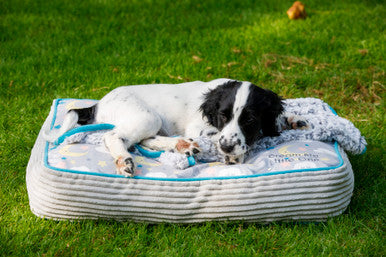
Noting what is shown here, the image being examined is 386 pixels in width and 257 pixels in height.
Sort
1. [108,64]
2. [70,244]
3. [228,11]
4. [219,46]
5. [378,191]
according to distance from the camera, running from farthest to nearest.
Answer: [228,11]
[219,46]
[108,64]
[378,191]
[70,244]

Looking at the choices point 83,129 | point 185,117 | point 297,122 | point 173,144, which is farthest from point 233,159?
point 83,129

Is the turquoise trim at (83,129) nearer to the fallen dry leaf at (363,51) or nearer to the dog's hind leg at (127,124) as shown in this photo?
the dog's hind leg at (127,124)

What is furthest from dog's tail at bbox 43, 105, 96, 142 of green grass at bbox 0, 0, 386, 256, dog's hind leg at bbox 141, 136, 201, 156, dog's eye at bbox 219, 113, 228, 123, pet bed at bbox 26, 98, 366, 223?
dog's eye at bbox 219, 113, 228, 123

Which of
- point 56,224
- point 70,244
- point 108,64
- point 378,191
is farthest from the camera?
point 108,64

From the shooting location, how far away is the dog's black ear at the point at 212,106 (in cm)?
356

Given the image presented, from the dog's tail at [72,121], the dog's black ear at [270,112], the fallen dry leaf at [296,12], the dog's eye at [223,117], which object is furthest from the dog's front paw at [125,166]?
the fallen dry leaf at [296,12]

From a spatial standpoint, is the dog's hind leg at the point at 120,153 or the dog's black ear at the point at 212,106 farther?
the dog's black ear at the point at 212,106

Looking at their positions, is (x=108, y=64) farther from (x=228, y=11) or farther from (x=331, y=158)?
(x=331, y=158)

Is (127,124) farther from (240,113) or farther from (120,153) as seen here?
(240,113)

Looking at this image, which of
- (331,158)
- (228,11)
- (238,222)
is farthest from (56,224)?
(228,11)

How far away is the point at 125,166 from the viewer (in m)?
2.98

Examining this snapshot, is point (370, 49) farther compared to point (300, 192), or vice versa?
point (370, 49)

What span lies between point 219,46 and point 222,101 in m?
2.98

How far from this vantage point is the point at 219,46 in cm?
632
